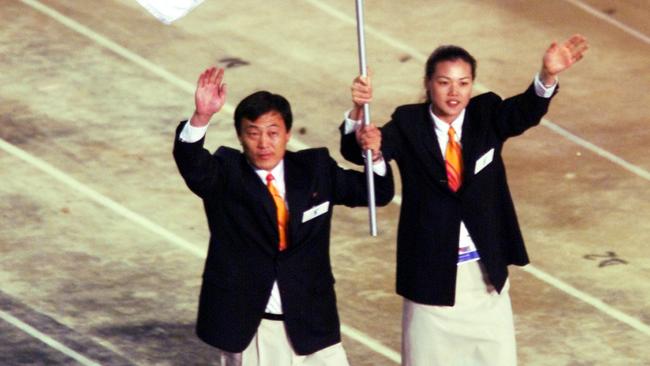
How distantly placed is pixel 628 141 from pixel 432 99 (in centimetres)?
483

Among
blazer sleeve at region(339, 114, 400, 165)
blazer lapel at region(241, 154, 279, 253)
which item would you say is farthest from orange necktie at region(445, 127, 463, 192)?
blazer lapel at region(241, 154, 279, 253)

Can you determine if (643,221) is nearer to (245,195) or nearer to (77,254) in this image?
(77,254)

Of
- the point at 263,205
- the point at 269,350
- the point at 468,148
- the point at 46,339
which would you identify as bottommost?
the point at 46,339

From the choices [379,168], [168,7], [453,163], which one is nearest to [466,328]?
[453,163]

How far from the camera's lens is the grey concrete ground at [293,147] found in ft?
35.8

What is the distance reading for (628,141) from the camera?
13680mm

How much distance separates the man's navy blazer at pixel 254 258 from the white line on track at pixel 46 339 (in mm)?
1950

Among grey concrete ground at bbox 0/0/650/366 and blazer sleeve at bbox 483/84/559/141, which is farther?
grey concrete ground at bbox 0/0/650/366

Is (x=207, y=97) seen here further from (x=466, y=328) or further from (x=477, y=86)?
(x=477, y=86)

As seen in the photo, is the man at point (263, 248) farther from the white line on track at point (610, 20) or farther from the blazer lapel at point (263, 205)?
the white line on track at point (610, 20)

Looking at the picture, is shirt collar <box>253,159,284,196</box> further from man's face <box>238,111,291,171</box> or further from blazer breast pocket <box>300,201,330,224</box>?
blazer breast pocket <box>300,201,330,224</box>

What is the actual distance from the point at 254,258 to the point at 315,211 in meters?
0.34

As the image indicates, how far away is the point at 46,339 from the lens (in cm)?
1062

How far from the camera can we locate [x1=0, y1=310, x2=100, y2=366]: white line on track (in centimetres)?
1039
